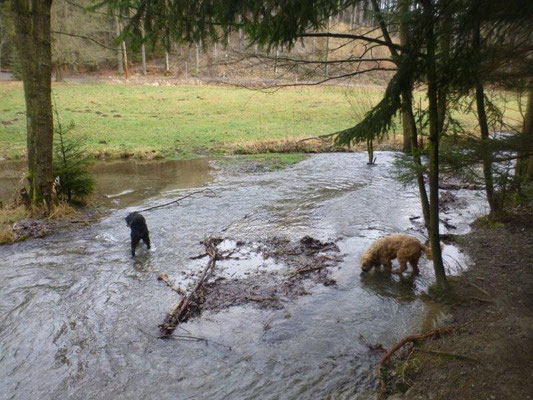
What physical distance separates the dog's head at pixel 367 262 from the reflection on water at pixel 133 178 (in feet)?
26.5

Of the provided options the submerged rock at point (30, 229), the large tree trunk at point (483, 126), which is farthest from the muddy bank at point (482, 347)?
the submerged rock at point (30, 229)

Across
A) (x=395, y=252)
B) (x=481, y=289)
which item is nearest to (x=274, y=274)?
(x=395, y=252)

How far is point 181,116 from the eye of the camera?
99.0 feet

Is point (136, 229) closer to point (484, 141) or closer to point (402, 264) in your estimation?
point (402, 264)

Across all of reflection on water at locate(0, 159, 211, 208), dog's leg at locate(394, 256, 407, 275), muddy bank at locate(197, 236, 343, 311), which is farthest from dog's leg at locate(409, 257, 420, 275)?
reflection on water at locate(0, 159, 211, 208)

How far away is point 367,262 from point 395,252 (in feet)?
1.85

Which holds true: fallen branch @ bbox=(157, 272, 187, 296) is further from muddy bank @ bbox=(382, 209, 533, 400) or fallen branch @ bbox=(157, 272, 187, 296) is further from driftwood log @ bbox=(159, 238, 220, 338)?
muddy bank @ bbox=(382, 209, 533, 400)

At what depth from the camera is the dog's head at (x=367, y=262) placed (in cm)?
767

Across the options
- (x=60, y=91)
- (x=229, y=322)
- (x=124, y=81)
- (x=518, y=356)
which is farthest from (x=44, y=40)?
(x=124, y=81)

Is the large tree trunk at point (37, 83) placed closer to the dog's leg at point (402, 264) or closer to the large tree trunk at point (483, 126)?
the dog's leg at point (402, 264)

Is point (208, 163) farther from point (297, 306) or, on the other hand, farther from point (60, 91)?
point (60, 91)

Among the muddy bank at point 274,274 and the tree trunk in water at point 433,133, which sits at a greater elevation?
the tree trunk in water at point 433,133

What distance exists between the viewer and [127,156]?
19984 millimetres

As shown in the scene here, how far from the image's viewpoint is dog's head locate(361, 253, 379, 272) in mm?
7672
